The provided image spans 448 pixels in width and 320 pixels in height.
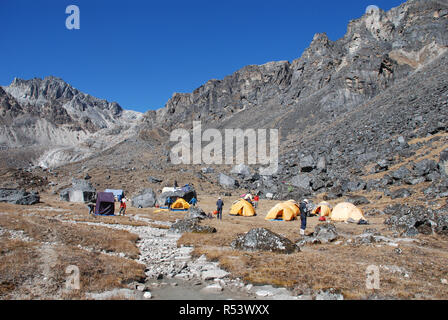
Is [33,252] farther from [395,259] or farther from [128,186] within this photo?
[128,186]

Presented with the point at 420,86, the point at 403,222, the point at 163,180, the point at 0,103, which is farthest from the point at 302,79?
the point at 0,103

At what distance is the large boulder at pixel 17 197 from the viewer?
3058cm

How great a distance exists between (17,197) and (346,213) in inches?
1307

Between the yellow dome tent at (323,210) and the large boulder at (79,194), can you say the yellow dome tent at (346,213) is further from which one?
the large boulder at (79,194)

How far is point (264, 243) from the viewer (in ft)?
40.3

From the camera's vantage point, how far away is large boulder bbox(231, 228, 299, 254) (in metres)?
12.0

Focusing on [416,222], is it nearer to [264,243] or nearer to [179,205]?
[264,243]

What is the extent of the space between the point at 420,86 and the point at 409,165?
29.8 metres

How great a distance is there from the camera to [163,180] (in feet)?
162
